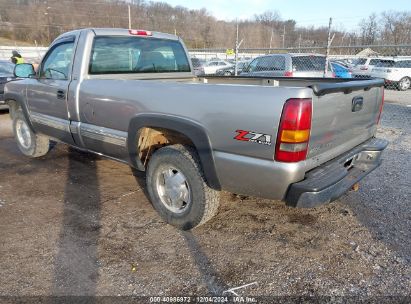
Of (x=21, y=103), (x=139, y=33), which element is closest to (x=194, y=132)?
(x=139, y=33)

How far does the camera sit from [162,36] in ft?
15.8

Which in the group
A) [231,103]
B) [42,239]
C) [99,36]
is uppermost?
[99,36]

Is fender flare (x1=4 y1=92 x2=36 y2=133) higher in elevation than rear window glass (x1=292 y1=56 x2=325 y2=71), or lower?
lower

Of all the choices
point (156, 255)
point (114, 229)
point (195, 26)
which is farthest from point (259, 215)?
point (195, 26)

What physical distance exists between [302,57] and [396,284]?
8888 millimetres

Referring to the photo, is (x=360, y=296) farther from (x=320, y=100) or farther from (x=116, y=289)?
(x=116, y=289)

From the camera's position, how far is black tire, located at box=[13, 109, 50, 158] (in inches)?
216

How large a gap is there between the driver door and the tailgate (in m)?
2.98

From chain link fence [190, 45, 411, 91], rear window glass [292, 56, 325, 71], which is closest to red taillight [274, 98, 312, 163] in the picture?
chain link fence [190, 45, 411, 91]

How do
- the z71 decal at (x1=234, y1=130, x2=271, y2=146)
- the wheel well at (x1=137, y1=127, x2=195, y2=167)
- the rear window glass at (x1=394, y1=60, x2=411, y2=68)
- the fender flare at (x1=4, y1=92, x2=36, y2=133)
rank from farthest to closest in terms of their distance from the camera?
the rear window glass at (x1=394, y1=60, x2=411, y2=68)
the fender flare at (x1=4, y1=92, x2=36, y2=133)
the wheel well at (x1=137, y1=127, x2=195, y2=167)
the z71 decal at (x1=234, y1=130, x2=271, y2=146)

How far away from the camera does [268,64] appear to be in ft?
36.2

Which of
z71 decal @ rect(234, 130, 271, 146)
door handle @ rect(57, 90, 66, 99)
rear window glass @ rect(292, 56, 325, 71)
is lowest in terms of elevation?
z71 decal @ rect(234, 130, 271, 146)

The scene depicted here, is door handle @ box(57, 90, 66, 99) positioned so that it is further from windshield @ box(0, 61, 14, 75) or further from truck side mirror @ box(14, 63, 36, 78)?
windshield @ box(0, 61, 14, 75)

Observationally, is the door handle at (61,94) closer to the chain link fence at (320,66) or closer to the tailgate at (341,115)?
the tailgate at (341,115)
